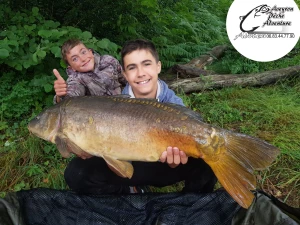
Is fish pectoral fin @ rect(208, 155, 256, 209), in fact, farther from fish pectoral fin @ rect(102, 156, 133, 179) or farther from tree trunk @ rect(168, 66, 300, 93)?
tree trunk @ rect(168, 66, 300, 93)

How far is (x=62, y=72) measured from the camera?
3.29m

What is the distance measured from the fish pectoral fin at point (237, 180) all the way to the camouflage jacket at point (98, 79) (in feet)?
3.85

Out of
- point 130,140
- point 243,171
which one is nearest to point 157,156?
point 130,140

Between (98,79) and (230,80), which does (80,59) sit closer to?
(98,79)

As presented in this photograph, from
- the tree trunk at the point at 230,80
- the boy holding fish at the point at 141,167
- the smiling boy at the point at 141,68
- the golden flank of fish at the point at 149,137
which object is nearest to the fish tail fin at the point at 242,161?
the golden flank of fish at the point at 149,137

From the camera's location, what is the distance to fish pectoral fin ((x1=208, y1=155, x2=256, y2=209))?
1.53 metres

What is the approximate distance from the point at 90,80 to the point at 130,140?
2.99 ft

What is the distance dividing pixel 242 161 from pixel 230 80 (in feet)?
8.56

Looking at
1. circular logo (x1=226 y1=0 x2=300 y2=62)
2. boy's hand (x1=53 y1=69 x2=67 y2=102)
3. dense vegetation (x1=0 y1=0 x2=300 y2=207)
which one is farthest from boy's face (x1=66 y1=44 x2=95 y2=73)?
circular logo (x1=226 y1=0 x2=300 y2=62)

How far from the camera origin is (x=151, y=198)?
7.02 ft

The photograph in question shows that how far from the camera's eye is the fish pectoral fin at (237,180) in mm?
1531

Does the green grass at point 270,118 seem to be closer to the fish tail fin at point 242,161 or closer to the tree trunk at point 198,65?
the tree trunk at point 198,65

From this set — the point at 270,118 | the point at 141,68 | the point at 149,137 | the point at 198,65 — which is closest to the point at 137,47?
the point at 141,68

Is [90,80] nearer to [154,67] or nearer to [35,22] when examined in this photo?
[154,67]
